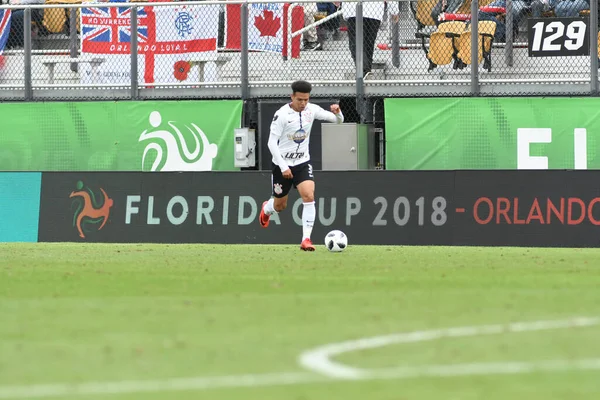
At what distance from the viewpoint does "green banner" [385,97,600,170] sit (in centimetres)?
2152

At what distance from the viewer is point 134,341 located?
26.7 feet

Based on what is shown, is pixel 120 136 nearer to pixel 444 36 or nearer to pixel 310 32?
pixel 310 32

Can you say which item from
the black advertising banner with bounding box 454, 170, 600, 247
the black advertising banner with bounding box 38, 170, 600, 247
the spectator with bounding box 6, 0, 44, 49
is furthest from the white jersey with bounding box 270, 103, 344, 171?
the spectator with bounding box 6, 0, 44, 49

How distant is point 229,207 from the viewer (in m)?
21.1

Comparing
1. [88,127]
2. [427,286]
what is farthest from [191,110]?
[427,286]

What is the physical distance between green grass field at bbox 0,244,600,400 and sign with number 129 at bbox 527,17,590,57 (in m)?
6.78

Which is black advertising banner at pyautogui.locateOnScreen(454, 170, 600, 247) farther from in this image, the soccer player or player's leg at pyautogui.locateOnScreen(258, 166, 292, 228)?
player's leg at pyautogui.locateOnScreen(258, 166, 292, 228)

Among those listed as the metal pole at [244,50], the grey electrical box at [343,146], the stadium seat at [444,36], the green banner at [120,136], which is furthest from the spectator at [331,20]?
the green banner at [120,136]

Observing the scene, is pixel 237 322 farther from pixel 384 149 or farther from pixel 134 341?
pixel 384 149

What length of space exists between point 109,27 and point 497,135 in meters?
7.01

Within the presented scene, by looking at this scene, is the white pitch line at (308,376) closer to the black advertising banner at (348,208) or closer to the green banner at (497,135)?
the black advertising banner at (348,208)

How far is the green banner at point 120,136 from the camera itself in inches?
910

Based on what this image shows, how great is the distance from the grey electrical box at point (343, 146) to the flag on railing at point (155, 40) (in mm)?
2549

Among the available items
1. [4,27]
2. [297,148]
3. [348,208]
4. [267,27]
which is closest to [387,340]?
[297,148]
